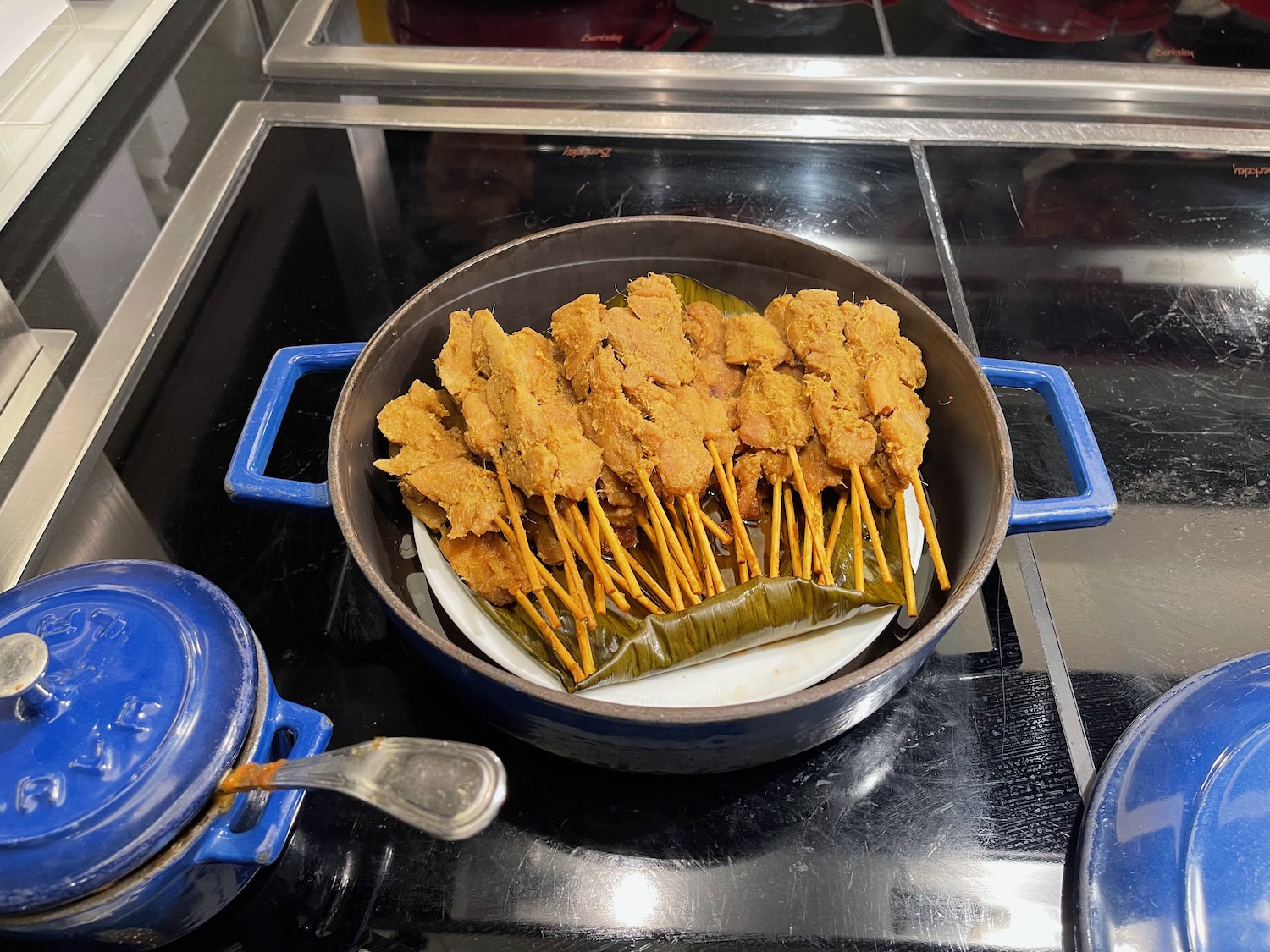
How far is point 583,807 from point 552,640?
1.07ft

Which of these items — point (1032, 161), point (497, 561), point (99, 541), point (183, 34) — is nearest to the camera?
point (497, 561)

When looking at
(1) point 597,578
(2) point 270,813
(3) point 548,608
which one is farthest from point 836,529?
(2) point 270,813

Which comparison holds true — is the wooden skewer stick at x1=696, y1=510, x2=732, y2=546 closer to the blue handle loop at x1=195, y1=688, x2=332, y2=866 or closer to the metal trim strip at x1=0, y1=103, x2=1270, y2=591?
the blue handle loop at x1=195, y1=688, x2=332, y2=866

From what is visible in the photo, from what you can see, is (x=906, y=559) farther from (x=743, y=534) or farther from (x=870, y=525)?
(x=743, y=534)

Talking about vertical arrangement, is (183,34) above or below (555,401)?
above

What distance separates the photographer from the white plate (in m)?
1.47

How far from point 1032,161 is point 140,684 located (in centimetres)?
292

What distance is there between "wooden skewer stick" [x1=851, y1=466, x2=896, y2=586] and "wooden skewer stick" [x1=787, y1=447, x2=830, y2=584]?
9 cm

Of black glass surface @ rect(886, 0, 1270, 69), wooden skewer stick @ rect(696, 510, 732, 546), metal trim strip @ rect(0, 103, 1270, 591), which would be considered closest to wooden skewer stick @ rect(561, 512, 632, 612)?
wooden skewer stick @ rect(696, 510, 732, 546)

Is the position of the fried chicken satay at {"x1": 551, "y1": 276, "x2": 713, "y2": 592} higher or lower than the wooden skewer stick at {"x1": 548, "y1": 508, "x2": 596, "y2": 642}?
higher

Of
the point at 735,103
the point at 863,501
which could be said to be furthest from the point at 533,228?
the point at 863,501

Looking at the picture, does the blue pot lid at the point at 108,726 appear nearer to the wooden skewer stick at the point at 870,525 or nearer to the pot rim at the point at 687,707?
the pot rim at the point at 687,707

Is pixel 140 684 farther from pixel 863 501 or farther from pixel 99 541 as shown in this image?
pixel 863 501

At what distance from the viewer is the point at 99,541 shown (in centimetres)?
184
